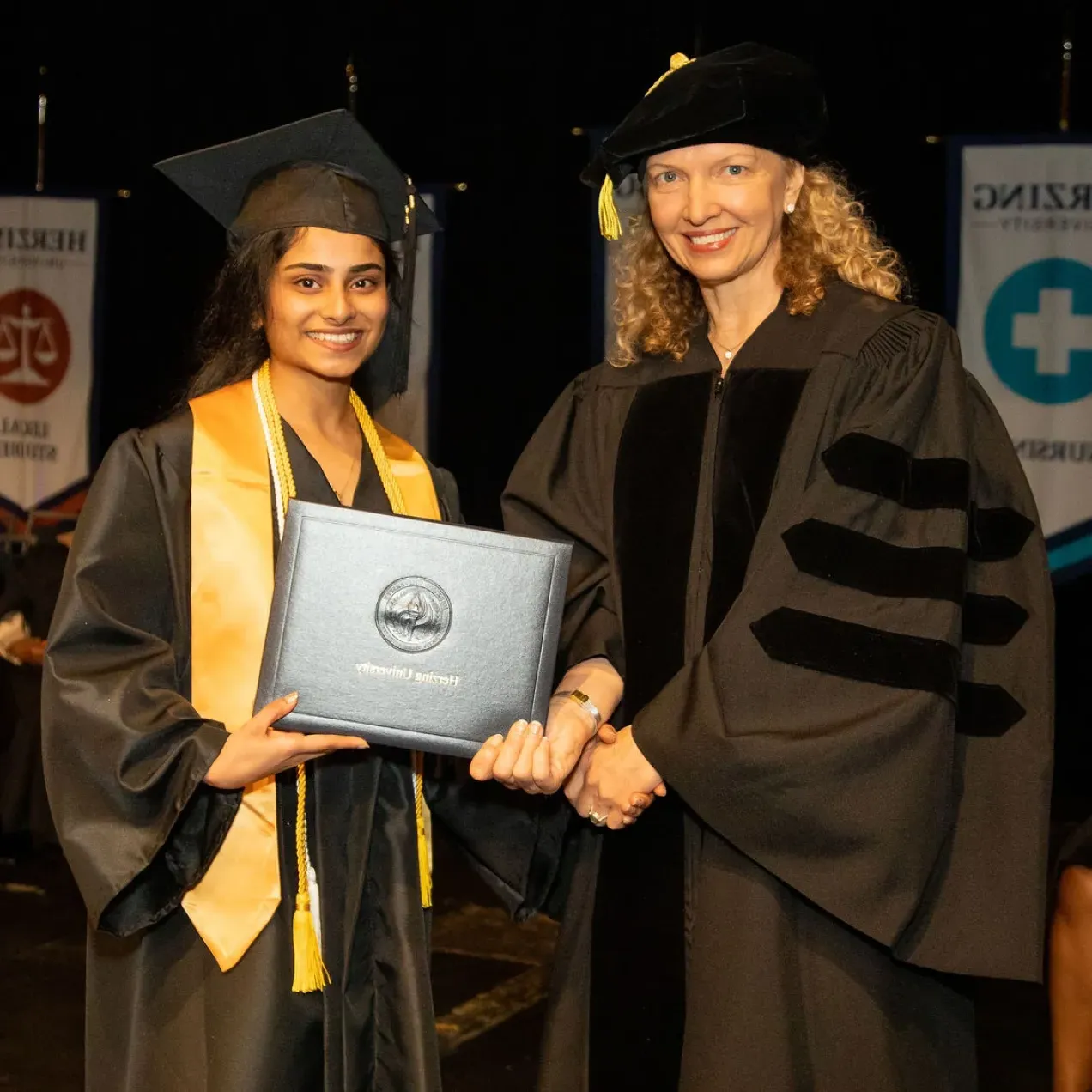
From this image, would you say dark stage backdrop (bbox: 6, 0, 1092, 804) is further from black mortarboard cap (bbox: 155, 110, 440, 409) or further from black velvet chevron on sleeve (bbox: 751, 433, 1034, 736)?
black velvet chevron on sleeve (bbox: 751, 433, 1034, 736)

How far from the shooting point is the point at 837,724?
2.33 metres

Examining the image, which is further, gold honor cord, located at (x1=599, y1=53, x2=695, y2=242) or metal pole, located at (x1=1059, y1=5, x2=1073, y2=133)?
metal pole, located at (x1=1059, y1=5, x2=1073, y2=133)

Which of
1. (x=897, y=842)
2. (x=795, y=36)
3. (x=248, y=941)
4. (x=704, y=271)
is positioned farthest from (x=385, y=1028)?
(x=795, y=36)

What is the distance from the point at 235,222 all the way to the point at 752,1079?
171cm

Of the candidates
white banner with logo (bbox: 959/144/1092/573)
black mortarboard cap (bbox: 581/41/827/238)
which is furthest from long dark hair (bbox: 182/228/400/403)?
white banner with logo (bbox: 959/144/1092/573)

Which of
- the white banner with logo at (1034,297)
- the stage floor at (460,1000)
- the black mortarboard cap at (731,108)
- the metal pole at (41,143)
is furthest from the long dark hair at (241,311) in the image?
the metal pole at (41,143)

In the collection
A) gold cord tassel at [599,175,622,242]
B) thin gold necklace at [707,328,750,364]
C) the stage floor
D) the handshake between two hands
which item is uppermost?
gold cord tassel at [599,175,622,242]

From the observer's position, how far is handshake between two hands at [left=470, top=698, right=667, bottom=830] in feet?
7.80

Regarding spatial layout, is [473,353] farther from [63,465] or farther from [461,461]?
[63,465]

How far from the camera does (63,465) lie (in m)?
7.55

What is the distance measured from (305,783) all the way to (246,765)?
0.21m

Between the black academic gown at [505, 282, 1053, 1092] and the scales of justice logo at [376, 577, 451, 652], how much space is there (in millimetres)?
363

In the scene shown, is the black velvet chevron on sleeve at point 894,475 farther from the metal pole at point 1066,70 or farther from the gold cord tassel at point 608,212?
the metal pole at point 1066,70

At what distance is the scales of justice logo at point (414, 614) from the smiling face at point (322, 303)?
534 mm
